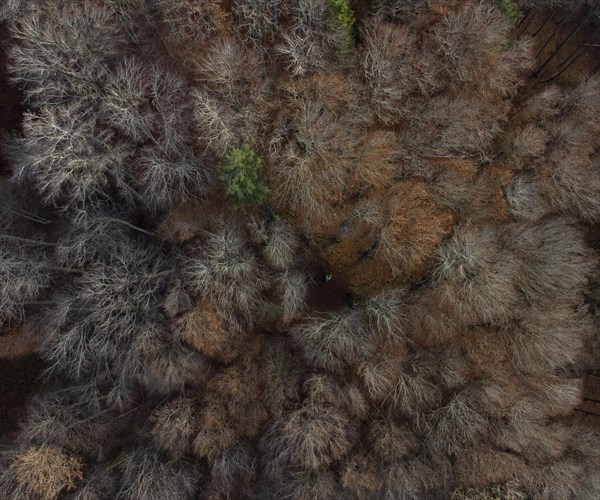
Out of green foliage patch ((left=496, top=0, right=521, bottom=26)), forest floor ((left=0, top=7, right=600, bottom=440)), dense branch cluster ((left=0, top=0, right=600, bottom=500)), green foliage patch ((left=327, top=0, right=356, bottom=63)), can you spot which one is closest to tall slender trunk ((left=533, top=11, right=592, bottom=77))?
green foliage patch ((left=496, top=0, right=521, bottom=26))

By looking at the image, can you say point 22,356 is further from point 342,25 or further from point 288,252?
point 342,25

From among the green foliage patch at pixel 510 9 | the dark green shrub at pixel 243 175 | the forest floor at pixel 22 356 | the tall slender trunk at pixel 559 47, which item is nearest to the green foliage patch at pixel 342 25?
the dark green shrub at pixel 243 175

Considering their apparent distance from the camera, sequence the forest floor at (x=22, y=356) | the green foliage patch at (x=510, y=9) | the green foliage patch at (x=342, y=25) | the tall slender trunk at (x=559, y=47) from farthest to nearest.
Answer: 1. the tall slender trunk at (x=559, y=47)
2. the forest floor at (x=22, y=356)
3. the green foliage patch at (x=510, y=9)
4. the green foliage patch at (x=342, y=25)

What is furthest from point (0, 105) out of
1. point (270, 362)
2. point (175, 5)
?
point (270, 362)

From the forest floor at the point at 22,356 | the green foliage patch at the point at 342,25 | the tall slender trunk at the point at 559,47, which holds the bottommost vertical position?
the forest floor at the point at 22,356

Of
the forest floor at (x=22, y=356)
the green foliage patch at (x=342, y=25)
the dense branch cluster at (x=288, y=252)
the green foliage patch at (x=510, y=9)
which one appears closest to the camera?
the dense branch cluster at (x=288, y=252)

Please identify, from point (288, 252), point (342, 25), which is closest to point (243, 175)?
point (288, 252)

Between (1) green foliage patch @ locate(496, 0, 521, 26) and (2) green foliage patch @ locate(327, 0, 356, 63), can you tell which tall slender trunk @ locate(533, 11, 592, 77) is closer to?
(1) green foliage patch @ locate(496, 0, 521, 26)

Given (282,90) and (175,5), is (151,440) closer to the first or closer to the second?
(282,90)

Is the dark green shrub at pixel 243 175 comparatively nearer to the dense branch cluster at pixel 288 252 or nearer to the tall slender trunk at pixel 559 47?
the dense branch cluster at pixel 288 252
